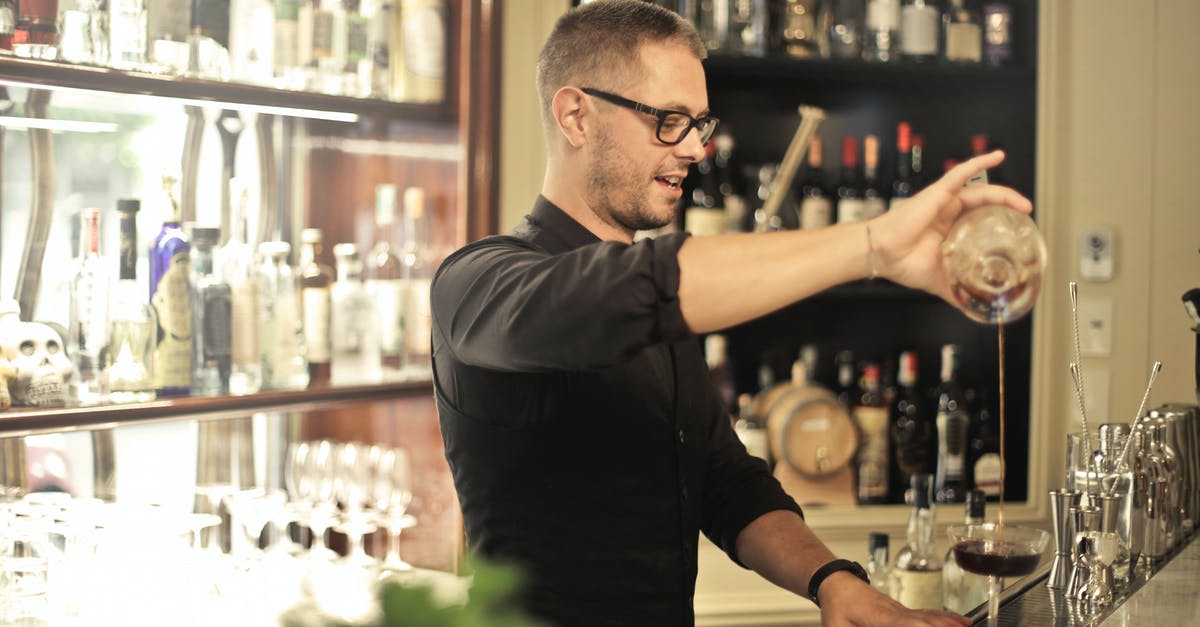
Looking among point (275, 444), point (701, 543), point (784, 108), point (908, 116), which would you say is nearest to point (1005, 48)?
point (908, 116)

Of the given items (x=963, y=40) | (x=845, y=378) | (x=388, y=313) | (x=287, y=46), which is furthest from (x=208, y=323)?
(x=963, y=40)

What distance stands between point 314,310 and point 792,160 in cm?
112

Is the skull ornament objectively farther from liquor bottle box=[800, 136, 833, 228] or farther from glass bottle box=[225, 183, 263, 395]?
liquor bottle box=[800, 136, 833, 228]

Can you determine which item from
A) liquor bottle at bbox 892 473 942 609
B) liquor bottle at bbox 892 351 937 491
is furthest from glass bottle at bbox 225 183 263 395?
liquor bottle at bbox 892 351 937 491

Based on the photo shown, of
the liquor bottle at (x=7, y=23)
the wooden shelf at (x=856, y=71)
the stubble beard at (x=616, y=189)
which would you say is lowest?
the stubble beard at (x=616, y=189)

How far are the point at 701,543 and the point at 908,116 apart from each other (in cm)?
122

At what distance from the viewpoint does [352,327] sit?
2318mm

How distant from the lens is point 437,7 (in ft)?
7.79

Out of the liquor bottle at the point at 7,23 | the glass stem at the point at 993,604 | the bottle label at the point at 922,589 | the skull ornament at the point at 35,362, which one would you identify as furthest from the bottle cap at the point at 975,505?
the liquor bottle at the point at 7,23

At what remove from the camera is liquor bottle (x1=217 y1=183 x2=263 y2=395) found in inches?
82.0

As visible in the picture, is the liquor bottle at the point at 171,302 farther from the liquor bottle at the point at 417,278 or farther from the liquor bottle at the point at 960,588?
the liquor bottle at the point at 960,588

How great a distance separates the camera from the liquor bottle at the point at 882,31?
111 inches

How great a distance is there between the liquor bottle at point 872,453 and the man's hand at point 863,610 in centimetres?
141

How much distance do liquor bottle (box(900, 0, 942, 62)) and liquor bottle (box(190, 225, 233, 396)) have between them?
64.8 inches
